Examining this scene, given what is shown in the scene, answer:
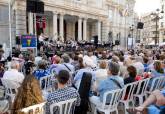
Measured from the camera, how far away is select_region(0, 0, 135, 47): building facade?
29.6 m

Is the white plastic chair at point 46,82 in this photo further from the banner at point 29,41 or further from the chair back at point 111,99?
the banner at point 29,41

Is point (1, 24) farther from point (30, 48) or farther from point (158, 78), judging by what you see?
point (158, 78)

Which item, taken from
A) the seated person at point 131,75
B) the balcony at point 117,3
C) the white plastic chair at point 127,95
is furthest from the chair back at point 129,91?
the balcony at point 117,3

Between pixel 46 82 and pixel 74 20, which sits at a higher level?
pixel 74 20

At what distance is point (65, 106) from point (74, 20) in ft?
129

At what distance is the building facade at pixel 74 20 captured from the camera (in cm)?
2959

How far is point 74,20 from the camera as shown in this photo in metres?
44.3

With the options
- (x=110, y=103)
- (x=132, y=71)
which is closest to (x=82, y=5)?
(x=132, y=71)

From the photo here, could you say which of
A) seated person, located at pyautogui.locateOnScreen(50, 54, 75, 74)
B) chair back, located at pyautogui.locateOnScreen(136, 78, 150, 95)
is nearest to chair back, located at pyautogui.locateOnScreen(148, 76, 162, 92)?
chair back, located at pyautogui.locateOnScreen(136, 78, 150, 95)

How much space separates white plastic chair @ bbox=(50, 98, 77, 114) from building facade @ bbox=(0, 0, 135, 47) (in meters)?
16.9

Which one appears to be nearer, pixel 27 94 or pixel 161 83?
pixel 27 94

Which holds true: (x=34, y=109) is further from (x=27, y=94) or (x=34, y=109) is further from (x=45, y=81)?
(x=45, y=81)

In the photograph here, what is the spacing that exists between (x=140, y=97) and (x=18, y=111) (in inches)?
166

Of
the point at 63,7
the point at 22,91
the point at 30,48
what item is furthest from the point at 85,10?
the point at 22,91
